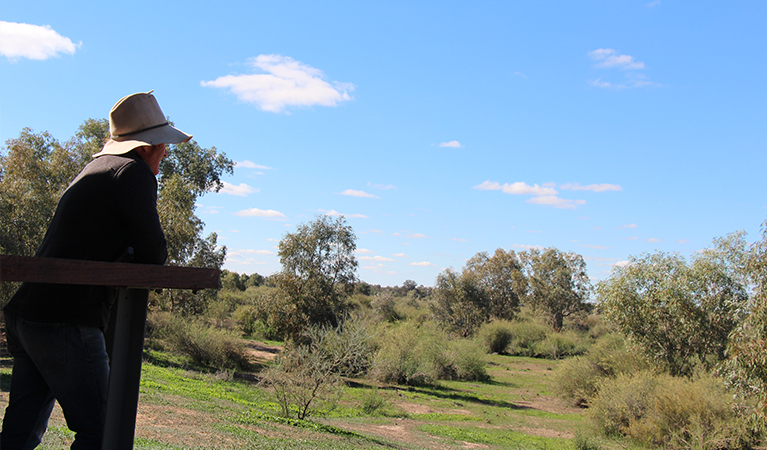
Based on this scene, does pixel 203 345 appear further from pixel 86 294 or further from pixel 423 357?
pixel 86 294

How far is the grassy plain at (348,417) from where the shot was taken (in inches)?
322

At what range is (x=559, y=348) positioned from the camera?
4050cm

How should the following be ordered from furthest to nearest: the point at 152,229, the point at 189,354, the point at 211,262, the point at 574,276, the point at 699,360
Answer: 1. the point at 574,276
2. the point at 211,262
3. the point at 189,354
4. the point at 699,360
5. the point at 152,229

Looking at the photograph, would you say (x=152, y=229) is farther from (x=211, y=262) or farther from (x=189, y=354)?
(x=211, y=262)

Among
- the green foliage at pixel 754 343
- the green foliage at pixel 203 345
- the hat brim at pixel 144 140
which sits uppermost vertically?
the hat brim at pixel 144 140

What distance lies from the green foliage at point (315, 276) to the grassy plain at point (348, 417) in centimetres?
324

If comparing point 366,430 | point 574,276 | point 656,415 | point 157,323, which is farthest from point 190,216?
point 574,276

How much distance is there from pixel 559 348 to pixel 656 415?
26857 mm

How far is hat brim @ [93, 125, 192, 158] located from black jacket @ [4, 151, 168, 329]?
0.10 metres

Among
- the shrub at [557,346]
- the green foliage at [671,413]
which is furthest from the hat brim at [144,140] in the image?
the shrub at [557,346]

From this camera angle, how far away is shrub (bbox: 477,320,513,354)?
4250cm

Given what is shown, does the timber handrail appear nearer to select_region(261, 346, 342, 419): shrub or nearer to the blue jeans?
the blue jeans

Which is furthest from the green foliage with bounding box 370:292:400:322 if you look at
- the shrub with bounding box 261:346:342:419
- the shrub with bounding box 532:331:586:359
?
the shrub with bounding box 261:346:342:419

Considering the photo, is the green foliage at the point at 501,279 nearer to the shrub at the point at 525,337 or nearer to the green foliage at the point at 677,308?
the shrub at the point at 525,337
